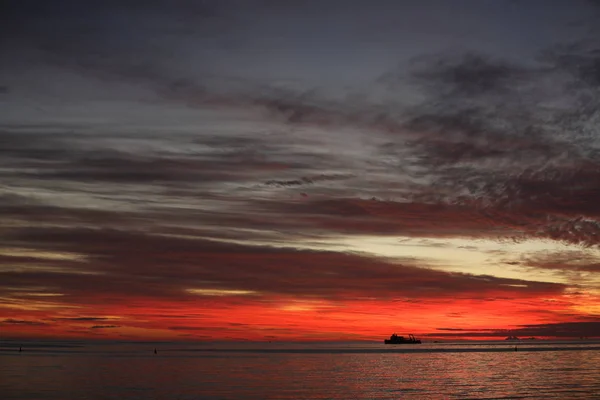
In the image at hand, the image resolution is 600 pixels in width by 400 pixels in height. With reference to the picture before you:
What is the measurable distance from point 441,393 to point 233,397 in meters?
23.9

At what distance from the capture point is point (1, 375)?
9631 centimetres

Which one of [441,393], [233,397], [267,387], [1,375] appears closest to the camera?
[233,397]

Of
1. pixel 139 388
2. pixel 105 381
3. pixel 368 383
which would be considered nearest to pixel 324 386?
pixel 368 383

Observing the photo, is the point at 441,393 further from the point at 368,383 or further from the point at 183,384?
the point at 183,384

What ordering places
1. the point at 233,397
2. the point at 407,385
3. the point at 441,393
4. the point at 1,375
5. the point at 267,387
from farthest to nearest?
the point at 1,375, the point at 407,385, the point at 267,387, the point at 441,393, the point at 233,397

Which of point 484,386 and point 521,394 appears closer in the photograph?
point 521,394

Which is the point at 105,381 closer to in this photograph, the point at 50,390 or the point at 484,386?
the point at 50,390

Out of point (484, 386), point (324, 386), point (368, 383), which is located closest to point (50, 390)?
point (324, 386)

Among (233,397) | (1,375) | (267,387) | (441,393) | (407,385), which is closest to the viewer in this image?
(233,397)

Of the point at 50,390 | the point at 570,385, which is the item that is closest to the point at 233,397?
the point at 50,390

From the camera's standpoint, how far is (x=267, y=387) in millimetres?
79938

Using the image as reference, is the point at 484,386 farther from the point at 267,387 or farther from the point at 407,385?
the point at 267,387

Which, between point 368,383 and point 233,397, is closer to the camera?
point 233,397

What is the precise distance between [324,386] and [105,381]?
2959 centimetres
